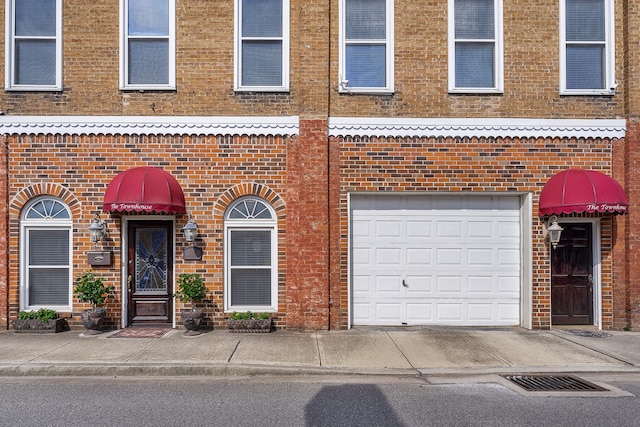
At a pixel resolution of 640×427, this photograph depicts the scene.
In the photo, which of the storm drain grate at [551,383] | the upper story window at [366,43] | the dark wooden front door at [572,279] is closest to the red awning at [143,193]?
the upper story window at [366,43]

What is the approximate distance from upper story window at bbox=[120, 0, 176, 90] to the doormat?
15.4ft

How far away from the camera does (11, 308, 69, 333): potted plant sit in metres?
9.11

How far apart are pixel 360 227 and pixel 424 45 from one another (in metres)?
3.76

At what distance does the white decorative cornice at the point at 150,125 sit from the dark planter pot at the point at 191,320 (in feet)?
11.1

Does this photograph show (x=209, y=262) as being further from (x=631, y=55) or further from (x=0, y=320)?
(x=631, y=55)

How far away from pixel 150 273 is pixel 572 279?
8.26 m

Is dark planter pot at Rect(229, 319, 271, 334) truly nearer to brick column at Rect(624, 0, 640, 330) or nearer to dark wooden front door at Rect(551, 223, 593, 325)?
dark wooden front door at Rect(551, 223, 593, 325)

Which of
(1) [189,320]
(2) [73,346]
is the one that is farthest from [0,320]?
(1) [189,320]

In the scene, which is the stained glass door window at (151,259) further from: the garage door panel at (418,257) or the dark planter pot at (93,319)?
the garage door panel at (418,257)

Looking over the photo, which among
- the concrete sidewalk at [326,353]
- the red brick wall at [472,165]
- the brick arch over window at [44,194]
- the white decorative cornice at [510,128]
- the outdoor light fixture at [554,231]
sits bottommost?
the concrete sidewalk at [326,353]

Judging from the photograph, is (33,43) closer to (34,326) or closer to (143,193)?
(143,193)

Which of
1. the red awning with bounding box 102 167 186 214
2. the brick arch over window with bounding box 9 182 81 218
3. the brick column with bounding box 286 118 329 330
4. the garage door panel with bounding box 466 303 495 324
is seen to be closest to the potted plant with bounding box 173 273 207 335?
the red awning with bounding box 102 167 186 214

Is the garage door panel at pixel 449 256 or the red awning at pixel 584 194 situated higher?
the red awning at pixel 584 194

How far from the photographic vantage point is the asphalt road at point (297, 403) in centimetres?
531
